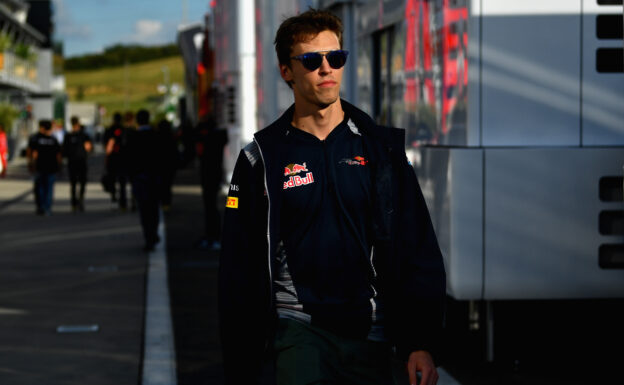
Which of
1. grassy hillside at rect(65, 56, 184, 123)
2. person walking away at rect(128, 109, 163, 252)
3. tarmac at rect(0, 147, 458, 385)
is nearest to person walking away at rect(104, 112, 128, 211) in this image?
tarmac at rect(0, 147, 458, 385)

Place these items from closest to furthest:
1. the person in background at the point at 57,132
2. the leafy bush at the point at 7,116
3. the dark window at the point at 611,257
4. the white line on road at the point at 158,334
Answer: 1. the dark window at the point at 611,257
2. the white line on road at the point at 158,334
3. the person in background at the point at 57,132
4. the leafy bush at the point at 7,116

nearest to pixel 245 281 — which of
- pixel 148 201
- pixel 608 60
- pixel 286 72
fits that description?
pixel 286 72

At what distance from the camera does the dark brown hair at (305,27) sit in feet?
10.6

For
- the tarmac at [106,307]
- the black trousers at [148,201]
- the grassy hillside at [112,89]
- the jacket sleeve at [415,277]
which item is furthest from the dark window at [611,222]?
the grassy hillside at [112,89]

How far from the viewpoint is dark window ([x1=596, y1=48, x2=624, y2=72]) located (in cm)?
659

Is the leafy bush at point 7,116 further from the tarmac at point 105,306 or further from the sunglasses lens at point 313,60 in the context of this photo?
the sunglasses lens at point 313,60

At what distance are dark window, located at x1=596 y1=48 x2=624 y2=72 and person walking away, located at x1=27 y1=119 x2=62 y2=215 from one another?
47.5 feet

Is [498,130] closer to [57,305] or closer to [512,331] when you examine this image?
[512,331]

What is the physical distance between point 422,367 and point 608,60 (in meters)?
3.92

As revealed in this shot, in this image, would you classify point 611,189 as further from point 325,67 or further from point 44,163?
point 44,163

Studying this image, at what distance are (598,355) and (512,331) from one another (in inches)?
30.3

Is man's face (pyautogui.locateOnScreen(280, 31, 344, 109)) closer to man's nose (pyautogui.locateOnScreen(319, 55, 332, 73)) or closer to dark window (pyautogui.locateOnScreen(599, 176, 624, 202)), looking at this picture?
man's nose (pyautogui.locateOnScreen(319, 55, 332, 73))

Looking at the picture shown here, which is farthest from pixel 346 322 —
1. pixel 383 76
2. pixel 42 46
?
pixel 42 46

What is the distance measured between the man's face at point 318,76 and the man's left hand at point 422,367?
0.74 m
